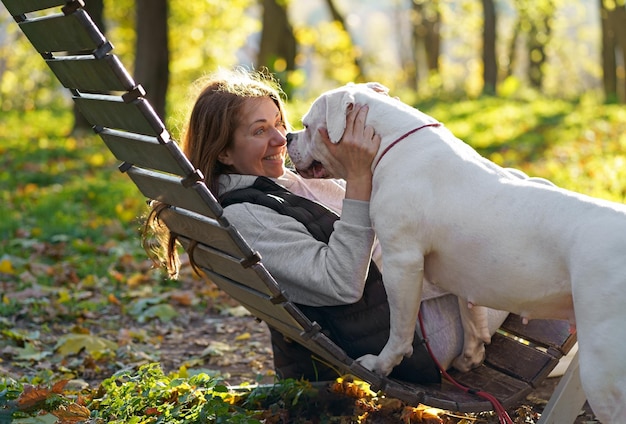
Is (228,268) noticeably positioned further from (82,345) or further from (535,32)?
(535,32)

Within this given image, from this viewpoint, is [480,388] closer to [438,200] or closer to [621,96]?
[438,200]

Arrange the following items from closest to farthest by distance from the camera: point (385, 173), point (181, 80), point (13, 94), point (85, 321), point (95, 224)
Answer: point (385, 173) < point (85, 321) < point (95, 224) < point (13, 94) < point (181, 80)

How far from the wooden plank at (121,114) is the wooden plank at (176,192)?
213 millimetres

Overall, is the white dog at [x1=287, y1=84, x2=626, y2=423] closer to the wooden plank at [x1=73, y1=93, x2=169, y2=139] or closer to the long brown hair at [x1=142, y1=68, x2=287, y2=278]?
the long brown hair at [x1=142, y1=68, x2=287, y2=278]

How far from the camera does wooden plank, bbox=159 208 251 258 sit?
3.11 meters

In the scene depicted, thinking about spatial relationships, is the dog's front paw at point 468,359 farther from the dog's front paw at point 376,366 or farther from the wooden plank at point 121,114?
the wooden plank at point 121,114

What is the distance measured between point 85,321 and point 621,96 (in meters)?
14.7

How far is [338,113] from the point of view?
339 centimetres

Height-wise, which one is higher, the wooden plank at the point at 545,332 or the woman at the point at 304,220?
the woman at the point at 304,220

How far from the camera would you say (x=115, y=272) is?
6699mm

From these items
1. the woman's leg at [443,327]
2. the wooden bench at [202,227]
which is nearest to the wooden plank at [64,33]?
the wooden bench at [202,227]

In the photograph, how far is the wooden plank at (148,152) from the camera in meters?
3.03

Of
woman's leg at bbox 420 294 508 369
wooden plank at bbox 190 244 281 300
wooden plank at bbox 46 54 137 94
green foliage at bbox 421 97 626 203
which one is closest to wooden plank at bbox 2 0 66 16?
wooden plank at bbox 46 54 137 94

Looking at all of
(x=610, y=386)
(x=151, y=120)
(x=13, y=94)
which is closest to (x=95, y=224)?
(x=151, y=120)
